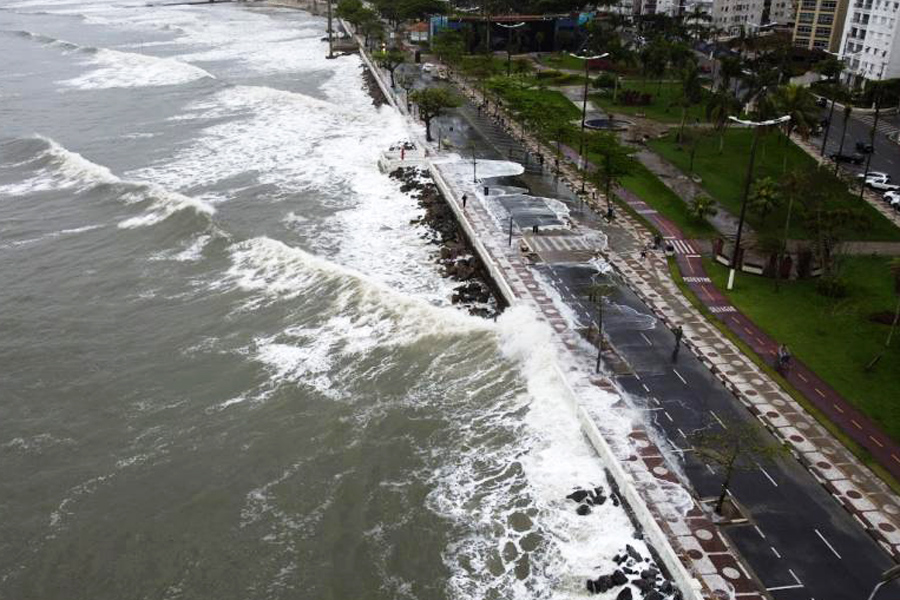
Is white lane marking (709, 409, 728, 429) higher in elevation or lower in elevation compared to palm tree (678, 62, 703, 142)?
lower

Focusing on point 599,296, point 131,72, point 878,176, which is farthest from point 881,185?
point 131,72

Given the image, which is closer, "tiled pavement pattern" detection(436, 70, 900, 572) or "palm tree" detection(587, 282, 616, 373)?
"tiled pavement pattern" detection(436, 70, 900, 572)

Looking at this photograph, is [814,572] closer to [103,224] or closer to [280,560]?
[280,560]

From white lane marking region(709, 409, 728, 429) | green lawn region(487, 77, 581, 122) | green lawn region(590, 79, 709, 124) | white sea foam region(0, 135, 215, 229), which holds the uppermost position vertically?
green lawn region(487, 77, 581, 122)

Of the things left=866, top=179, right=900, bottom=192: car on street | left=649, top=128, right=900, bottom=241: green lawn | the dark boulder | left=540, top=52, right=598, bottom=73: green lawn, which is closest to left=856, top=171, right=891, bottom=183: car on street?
left=866, top=179, right=900, bottom=192: car on street

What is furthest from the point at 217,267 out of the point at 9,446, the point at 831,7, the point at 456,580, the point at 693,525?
the point at 831,7

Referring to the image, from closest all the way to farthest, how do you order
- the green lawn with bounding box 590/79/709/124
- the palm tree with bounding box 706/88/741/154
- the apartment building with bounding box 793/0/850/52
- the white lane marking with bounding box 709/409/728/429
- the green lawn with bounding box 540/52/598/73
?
1. the white lane marking with bounding box 709/409/728/429
2. the palm tree with bounding box 706/88/741/154
3. the green lawn with bounding box 590/79/709/124
4. the green lawn with bounding box 540/52/598/73
5. the apartment building with bounding box 793/0/850/52

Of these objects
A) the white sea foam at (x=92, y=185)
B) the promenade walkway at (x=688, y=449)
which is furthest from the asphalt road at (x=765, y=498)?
the white sea foam at (x=92, y=185)

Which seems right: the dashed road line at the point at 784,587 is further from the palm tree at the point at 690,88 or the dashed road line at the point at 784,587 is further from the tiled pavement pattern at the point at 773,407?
the palm tree at the point at 690,88

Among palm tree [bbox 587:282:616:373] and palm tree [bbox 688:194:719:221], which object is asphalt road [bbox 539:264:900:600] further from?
palm tree [bbox 688:194:719:221]
